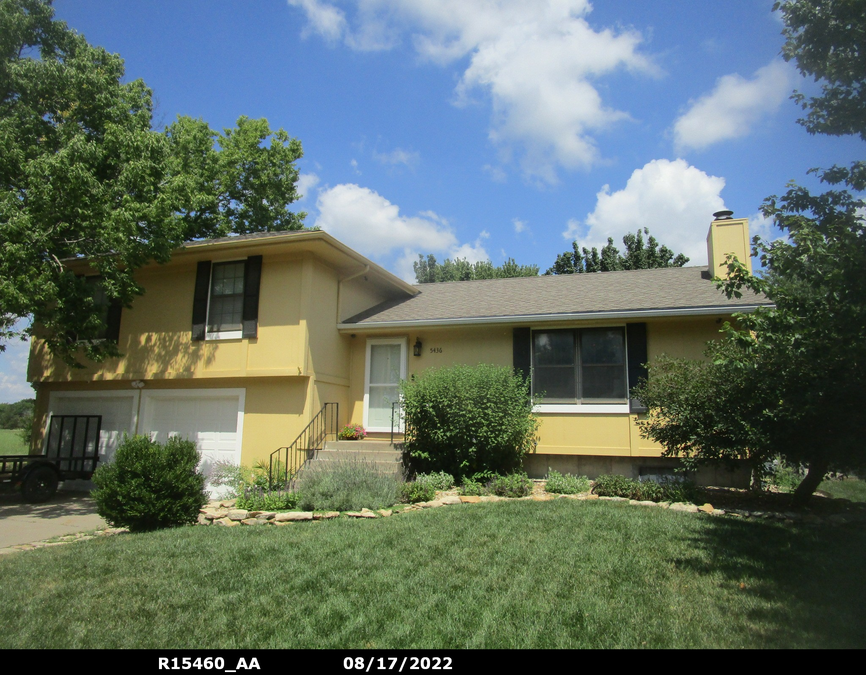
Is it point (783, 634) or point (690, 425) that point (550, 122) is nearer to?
point (690, 425)

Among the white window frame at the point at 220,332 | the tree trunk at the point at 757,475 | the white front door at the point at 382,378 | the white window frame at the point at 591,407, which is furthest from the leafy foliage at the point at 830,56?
the white window frame at the point at 220,332

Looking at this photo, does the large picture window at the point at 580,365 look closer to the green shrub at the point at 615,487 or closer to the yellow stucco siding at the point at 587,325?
the yellow stucco siding at the point at 587,325

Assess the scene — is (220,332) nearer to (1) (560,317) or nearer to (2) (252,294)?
(2) (252,294)

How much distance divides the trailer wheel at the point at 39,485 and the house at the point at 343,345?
61.7 inches

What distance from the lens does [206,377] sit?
39.5 ft

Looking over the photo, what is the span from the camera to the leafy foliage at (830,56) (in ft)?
17.3

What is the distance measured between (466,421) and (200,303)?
638 centimetres

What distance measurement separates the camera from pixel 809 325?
557 centimetres

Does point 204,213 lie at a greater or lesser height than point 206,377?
greater

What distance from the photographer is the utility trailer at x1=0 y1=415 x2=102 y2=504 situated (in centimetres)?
1128

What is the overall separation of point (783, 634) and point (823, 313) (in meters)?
3.09

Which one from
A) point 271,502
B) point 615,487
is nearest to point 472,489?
point 615,487
